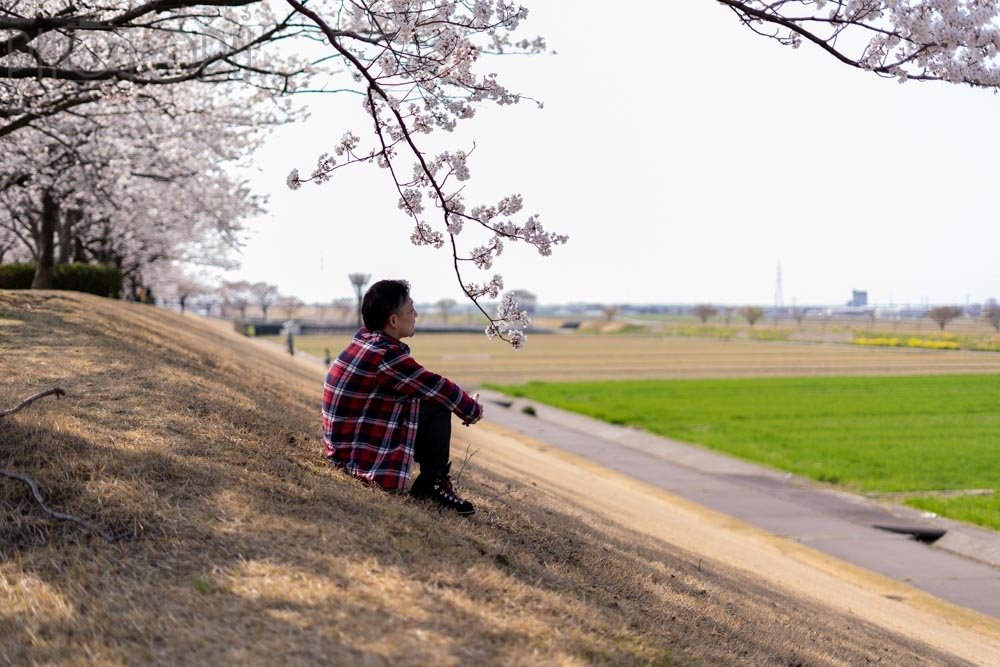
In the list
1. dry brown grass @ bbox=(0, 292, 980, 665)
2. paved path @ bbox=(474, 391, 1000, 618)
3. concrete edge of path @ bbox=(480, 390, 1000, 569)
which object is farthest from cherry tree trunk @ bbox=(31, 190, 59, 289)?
dry brown grass @ bbox=(0, 292, 980, 665)

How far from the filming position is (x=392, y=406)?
591 centimetres

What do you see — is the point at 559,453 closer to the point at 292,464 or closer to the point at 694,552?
the point at 694,552

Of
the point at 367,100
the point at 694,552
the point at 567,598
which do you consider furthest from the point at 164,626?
the point at 694,552

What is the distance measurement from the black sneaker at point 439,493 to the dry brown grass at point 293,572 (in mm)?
121

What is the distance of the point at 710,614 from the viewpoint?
5906 millimetres

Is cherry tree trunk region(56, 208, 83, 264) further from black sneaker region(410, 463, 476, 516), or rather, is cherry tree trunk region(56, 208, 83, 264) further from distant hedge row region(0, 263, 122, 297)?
black sneaker region(410, 463, 476, 516)

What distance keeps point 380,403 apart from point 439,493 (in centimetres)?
69

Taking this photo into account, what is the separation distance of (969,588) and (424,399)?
8232 millimetres

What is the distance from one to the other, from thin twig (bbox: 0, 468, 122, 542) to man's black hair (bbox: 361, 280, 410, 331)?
1.87 metres

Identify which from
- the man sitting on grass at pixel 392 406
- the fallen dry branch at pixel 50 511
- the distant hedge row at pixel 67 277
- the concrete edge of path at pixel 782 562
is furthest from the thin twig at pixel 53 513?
the distant hedge row at pixel 67 277

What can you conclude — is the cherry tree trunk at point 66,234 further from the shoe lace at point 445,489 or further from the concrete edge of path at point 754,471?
the shoe lace at point 445,489

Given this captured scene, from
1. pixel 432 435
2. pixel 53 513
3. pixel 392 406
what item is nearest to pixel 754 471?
pixel 432 435

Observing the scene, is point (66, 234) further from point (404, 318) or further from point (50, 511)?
point (50, 511)

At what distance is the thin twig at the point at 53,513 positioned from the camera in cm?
489
